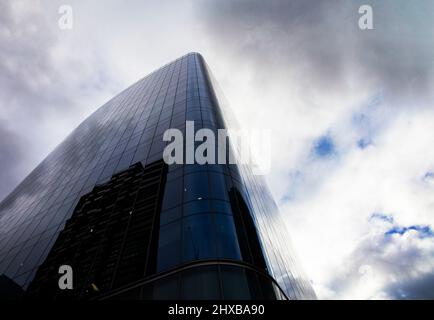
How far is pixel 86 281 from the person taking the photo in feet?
56.2

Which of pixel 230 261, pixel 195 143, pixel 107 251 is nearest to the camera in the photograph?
pixel 230 261

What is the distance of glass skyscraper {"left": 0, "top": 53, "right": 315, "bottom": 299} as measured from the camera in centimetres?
1358

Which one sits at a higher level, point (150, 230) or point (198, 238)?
point (150, 230)

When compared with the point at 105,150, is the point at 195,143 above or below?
below

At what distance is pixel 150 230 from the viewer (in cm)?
1697

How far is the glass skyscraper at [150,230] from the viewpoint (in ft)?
44.5

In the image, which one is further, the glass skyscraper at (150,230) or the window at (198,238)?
the window at (198,238)

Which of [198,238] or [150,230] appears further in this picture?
[150,230]

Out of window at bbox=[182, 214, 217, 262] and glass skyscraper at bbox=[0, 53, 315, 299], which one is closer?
glass skyscraper at bbox=[0, 53, 315, 299]
